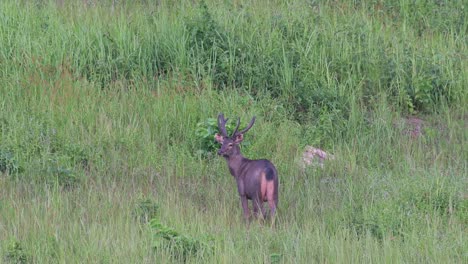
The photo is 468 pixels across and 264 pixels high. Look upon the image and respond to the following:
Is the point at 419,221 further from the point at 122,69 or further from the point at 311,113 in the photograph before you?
the point at 122,69

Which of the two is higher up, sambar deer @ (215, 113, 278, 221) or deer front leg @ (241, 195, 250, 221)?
sambar deer @ (215, 113, 278, 221)

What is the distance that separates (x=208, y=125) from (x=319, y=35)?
2407 mm

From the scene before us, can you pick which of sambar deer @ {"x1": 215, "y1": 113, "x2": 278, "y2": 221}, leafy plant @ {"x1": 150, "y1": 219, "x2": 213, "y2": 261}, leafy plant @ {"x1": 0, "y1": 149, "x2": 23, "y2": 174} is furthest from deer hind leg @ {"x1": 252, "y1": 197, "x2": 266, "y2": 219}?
leafy plant @ {"x1": 0, "y1": 149, "x2": 23, "y2": 174}

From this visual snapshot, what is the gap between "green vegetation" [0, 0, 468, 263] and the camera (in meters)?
7.28

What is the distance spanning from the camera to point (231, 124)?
1015cm

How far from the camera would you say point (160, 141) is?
10.2 metres

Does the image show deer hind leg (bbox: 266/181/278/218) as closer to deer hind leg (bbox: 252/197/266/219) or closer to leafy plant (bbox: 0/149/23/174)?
deer hind leg (bbox: 252/197/266/219)

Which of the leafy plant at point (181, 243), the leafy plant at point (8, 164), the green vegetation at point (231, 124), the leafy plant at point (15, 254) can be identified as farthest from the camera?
the leafy plant at point (8, 164)

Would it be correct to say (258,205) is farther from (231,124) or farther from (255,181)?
(231,124)

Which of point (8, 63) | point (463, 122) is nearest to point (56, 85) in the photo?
point (8, 63)

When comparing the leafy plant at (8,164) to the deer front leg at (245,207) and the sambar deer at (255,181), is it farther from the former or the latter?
the deer front leg at (245,207)

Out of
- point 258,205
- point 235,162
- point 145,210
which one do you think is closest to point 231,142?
point 235,162

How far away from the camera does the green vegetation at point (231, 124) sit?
7277 millimetres

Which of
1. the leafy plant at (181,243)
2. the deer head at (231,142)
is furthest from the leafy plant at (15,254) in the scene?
the deer head at (231,142)
